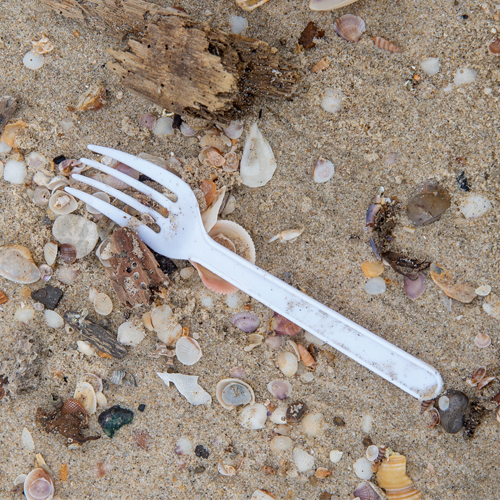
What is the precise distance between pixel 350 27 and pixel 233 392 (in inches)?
87.2

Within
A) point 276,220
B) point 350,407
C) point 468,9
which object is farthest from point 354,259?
point 468,9

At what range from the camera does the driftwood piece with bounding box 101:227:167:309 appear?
2.23m

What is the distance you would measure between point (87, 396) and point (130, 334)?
0.47 m

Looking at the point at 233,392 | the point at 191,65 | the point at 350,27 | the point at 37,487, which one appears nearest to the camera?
the point at 191,65

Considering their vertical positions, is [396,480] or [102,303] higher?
[102,303]

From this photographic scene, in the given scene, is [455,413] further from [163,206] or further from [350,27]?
[350,27]

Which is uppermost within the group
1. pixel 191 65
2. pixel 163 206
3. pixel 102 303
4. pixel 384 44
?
pixel 384 44

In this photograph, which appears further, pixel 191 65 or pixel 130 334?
pixel 130 334

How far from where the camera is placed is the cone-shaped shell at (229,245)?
2291mm

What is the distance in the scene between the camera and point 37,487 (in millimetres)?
2457

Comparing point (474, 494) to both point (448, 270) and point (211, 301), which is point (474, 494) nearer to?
point (448, 270)

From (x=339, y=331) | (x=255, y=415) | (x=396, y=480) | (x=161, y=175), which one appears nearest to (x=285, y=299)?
(x=339, y=331)

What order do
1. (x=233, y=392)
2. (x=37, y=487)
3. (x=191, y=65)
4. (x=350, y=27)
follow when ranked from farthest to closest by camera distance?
(x=37, y=487)
(x=233, y=392)
(x=350, y=27)
(x=191, y=65)

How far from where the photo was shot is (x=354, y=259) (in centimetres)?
233
